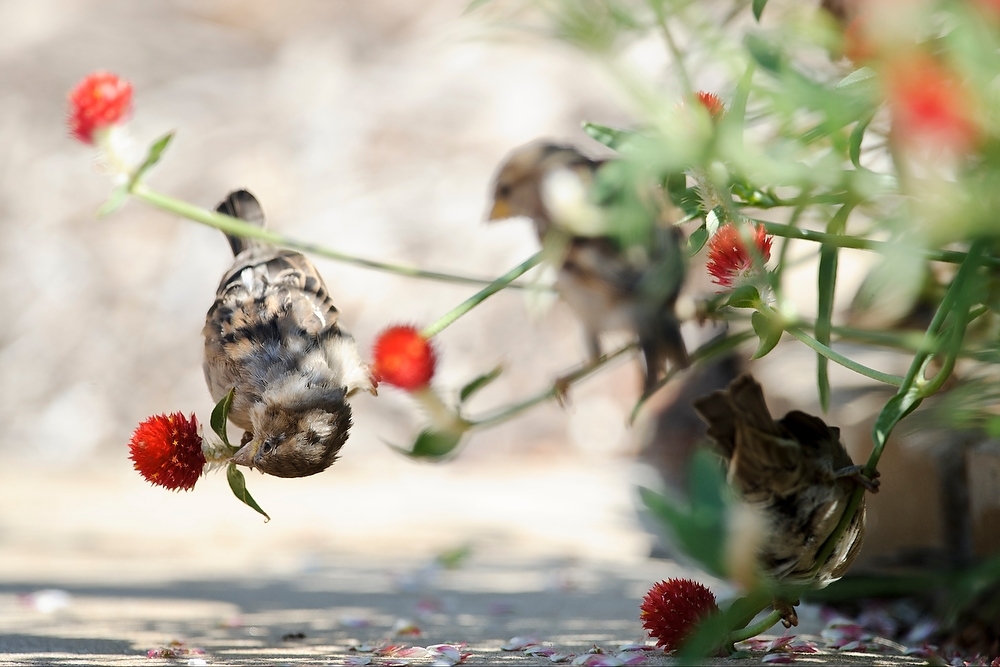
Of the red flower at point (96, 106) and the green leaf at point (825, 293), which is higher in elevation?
the red flower at point (96, 106)

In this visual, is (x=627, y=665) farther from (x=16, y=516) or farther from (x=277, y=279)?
(x=16, y=516)

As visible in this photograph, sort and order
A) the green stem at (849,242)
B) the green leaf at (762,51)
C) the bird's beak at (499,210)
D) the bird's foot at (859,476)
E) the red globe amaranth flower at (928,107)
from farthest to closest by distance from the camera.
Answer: the bird's beak at (499,210), the bird's foot at (859,476), the green stem at (849,242), the green leaf at (762,51), the red globe amaranth flower at (928,107)

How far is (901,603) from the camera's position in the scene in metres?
2.34

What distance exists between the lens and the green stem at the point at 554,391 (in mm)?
1467

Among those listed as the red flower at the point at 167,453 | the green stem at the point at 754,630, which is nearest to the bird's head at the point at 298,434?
the red flower at the point at 167,453

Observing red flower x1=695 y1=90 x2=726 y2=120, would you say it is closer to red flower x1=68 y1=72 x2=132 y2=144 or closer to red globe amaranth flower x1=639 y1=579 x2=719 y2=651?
red globe amaranth flower x1=639 y1=579 x2=719 y2=651

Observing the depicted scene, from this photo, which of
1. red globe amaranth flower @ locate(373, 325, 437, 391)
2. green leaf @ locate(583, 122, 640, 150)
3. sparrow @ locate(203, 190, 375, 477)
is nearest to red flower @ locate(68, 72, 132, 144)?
sparrow @ locate(203, 190, 375, 477)

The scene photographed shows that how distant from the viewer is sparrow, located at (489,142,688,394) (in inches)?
83.6

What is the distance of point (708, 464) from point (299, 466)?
929 mm

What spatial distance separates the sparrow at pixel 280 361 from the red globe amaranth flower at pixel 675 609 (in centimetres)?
56

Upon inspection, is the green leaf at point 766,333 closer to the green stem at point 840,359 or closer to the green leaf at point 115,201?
the green stem at point 840,359

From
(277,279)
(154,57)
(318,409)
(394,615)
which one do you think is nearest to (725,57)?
(318,409)

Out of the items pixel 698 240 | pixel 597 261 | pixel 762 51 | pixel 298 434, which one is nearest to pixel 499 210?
pixel 597 261

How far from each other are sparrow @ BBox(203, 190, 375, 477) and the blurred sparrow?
59cm
